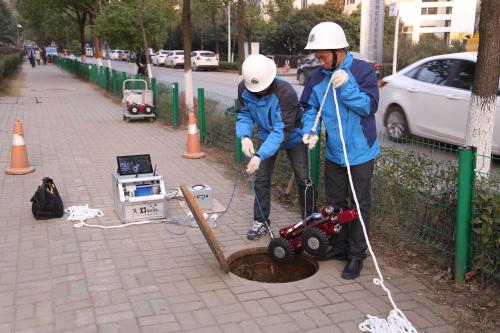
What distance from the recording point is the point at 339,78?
350cm

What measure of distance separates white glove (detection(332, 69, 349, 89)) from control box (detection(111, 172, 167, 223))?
2.56m

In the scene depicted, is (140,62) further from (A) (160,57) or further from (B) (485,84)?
(A) (160,57)

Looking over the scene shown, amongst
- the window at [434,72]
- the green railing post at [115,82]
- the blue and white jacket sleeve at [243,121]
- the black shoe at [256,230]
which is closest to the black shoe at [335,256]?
the black shoe at [256,230]

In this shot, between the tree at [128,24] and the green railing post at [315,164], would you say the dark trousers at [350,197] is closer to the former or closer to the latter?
the green railing post at [315,164]

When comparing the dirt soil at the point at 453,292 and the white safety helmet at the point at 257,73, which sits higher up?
the white safety helmet at the point at 257,73

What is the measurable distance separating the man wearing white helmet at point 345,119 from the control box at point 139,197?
6.62 ft

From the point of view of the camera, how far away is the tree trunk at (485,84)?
151 inches

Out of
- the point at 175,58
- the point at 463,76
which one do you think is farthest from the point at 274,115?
the point at 175,58

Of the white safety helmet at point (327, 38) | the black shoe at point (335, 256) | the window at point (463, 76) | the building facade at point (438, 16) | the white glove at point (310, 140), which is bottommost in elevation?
the black shoe at point (335, 256)

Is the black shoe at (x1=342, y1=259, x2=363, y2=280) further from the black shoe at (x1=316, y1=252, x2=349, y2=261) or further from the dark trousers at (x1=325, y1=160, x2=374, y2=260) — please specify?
the black shoe at (x1=316, y1=252, x2=349, y2=261)

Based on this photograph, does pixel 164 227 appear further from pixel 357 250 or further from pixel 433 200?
pixel 433 200

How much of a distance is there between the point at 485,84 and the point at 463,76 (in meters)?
4.05

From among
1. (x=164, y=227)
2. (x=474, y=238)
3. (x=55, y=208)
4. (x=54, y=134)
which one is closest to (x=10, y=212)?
(x=55, y=208)

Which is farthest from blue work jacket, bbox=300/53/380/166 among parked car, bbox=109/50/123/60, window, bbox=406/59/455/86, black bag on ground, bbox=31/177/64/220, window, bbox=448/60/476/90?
parked car, bbox=109/50/123/60
